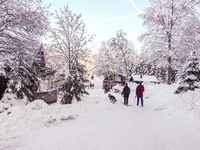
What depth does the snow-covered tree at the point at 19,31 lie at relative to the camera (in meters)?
5.61

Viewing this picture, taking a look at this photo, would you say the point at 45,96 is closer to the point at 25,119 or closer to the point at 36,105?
the point at 36,105

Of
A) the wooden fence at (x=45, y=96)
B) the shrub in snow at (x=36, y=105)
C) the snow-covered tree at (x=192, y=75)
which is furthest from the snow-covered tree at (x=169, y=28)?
the shrub in snow at (x=36, y=105)

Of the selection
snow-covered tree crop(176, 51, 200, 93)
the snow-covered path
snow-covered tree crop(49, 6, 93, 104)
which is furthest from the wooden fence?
snow-covered tree crop(176, 51, 200, 93)

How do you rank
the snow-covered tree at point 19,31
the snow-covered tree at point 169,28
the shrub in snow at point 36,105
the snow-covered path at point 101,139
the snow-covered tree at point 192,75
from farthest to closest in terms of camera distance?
1. the snow-covered tree at point 169,28
2. the snow-covered tree at point 192,75
3. the shrub in snow at point 36,105
4. the snow-covered tree at point 19,31
5. the snow-covered path at point 101,139

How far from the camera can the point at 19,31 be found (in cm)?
646

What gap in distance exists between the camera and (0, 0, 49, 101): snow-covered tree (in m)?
5.61

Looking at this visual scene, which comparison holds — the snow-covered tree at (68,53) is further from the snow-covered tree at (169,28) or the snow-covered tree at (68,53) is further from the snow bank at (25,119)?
the snow-covered tree at (169,28)

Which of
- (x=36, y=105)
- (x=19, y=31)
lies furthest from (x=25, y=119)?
(x=19, y=31)

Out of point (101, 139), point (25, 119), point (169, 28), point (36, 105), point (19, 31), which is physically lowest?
point (101, 139)

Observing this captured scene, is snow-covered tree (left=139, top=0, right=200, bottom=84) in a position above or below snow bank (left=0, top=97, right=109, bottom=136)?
above

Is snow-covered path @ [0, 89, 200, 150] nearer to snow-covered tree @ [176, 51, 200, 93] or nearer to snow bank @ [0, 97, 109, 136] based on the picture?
snow bank @ [0, 97, 109, 136]

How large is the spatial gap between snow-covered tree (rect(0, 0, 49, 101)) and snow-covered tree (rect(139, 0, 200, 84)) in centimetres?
1427

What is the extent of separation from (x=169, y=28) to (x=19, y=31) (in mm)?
16213

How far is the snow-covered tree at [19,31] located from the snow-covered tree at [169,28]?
1427cm
